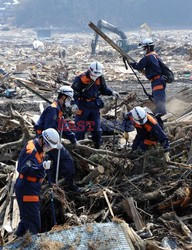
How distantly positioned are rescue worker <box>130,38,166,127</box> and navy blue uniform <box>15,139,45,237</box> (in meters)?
4.21

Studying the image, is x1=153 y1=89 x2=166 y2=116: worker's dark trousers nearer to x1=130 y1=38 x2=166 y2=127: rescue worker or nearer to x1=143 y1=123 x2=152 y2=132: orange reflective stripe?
x1=130 y1=38 x2=166 y2=127: rescue worker

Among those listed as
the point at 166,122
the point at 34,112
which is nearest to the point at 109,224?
the point at 166,122

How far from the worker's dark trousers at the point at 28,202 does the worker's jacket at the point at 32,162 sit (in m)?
0.11

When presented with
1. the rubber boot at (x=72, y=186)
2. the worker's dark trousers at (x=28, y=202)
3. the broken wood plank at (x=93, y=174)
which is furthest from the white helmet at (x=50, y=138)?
the broken wood plank at (x=93, y=174)

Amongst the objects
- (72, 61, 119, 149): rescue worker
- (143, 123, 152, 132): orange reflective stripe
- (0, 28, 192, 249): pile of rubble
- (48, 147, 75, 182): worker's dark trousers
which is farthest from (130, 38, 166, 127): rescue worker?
(48, 147, 75, 182): worker's dark trousers

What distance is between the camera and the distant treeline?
72.6 metres

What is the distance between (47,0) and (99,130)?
72.2m

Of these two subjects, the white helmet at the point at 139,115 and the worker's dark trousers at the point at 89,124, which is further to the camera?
the worker's dark trousers at the point at 89,124

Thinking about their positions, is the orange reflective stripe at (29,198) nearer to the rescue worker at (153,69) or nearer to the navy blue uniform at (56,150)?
the navy blue uniform at (56,150)

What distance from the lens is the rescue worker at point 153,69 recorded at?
28.3ft

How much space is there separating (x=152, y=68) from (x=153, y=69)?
1.2 inches

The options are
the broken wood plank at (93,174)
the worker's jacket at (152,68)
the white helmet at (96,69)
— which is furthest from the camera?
the worker's jacket at (152,68)

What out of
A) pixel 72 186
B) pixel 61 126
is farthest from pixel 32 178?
pixel 61 126

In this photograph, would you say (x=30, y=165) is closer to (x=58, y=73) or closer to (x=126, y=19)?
(x=58, y=73)
